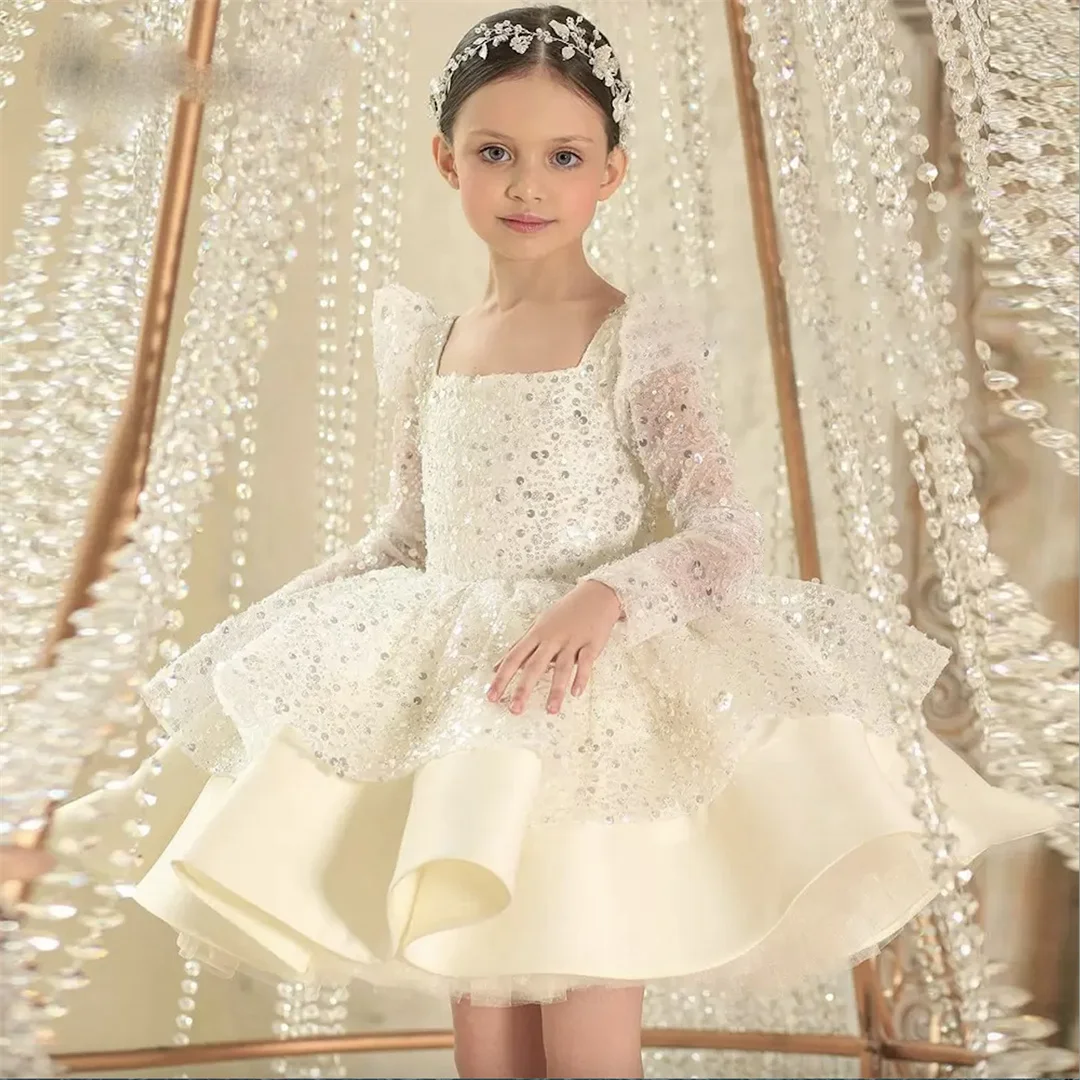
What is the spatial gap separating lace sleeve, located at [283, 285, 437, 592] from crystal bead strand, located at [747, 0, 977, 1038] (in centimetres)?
32

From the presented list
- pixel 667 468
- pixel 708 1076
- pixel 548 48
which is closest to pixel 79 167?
pixel 548 48

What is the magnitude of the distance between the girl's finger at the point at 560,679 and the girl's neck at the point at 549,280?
34 centimetres

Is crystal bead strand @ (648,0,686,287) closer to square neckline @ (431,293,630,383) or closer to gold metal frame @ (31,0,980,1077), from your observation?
gold metal frame @ (31,0,980,1077)

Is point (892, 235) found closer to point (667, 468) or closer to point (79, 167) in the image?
point (667, 468)

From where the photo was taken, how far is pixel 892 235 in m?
1.09

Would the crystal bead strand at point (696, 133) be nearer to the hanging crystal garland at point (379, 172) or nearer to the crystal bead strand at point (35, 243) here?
the hanging crystal garland at point (379, 172)

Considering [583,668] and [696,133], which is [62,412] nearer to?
[583,668]

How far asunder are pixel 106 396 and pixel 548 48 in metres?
0.42

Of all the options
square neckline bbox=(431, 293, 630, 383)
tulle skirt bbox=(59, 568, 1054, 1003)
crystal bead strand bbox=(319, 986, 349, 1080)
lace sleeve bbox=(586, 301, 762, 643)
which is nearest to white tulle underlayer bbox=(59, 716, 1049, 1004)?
tulle skirt bbox=(59, 568, 1054, 1003)

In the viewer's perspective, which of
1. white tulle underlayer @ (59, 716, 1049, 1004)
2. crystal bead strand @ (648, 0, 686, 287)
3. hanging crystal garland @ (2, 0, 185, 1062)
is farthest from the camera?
crystal bead strand @ (648, 0, 686, 287)

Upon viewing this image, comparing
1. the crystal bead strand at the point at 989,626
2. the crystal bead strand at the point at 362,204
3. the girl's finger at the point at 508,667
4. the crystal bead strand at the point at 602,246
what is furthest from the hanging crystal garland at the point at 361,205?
the girl's finger at the point at 508,667

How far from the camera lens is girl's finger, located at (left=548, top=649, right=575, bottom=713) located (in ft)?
3.00

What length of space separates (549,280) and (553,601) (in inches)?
10.8

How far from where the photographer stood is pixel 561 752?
36.0 inches
